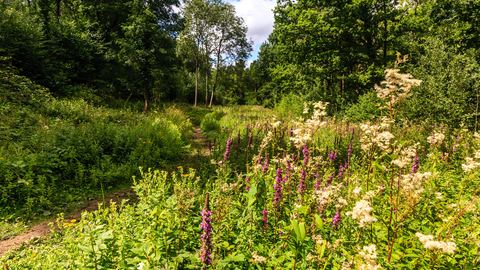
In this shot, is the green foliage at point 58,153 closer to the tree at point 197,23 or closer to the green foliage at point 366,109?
the green foliage at point 366,109

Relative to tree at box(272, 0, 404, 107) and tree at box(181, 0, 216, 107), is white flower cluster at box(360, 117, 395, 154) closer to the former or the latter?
tree at box(272, 0, 404, 107)

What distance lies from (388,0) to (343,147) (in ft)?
40.8

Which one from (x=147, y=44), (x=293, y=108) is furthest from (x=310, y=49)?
(x=147, y=44)

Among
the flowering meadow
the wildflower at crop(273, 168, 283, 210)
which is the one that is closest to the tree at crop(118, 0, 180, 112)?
the flowering meadow

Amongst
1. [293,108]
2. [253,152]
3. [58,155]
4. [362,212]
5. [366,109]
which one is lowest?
[58,155]

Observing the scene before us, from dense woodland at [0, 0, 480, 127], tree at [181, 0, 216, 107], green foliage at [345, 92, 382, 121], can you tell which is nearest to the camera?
dense woodland at [0, 0, 480, 127]

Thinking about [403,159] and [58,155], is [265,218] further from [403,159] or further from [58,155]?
[58,155]

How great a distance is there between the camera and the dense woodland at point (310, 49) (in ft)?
26.3

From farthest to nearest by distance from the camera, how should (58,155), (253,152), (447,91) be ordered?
(447,91) < (253,152) < (58,155)

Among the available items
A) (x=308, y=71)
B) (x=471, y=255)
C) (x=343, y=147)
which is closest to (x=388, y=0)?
(x=308, y=71)

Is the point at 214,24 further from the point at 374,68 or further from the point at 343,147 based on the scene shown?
the point at 343,147

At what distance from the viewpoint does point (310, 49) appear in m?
14.8

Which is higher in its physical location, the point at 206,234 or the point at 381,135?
the point at 381,135

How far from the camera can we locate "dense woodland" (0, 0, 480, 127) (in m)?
8.02
